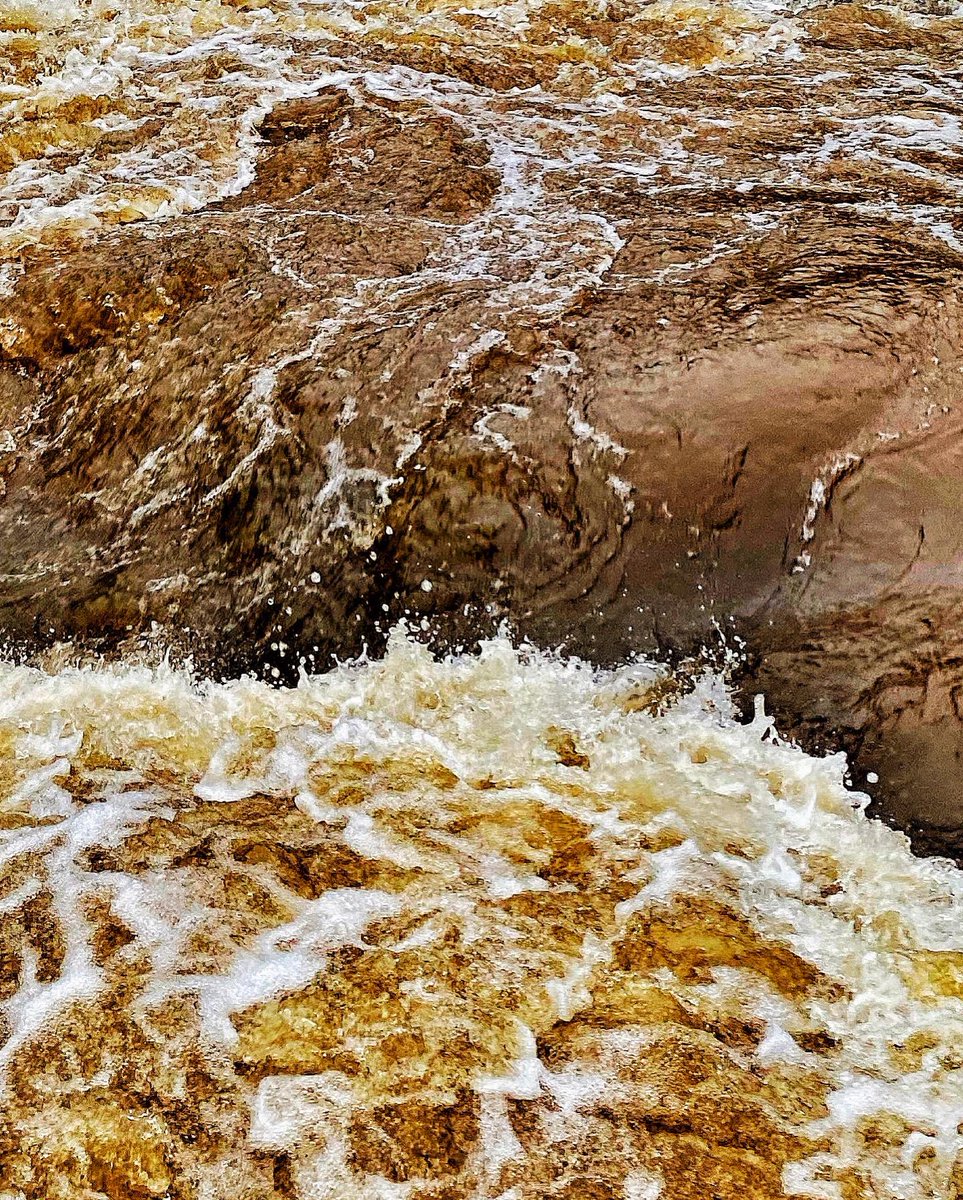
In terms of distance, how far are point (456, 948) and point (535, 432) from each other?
2126 millimetres

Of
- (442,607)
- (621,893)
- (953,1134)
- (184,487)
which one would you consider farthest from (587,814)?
(184,487)

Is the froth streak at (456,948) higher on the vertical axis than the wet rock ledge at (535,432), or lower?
lower

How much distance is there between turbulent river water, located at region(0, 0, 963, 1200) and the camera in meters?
2.66

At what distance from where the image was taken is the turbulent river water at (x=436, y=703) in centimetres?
266

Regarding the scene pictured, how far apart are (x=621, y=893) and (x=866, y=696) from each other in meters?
1.20

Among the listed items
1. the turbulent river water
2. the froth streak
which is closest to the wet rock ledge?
the turbulent river water

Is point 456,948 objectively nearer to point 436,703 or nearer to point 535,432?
point 436,703

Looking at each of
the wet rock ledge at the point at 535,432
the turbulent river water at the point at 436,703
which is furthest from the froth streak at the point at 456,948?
the wet rock ledge at the point at 535,432

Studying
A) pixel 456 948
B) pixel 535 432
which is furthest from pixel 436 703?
pixel 535 432

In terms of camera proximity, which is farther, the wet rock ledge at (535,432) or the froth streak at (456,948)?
the wet rock ledge at (535,432)

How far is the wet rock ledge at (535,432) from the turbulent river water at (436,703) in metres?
0.02

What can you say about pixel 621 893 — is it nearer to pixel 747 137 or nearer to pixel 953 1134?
pixel 953 1134

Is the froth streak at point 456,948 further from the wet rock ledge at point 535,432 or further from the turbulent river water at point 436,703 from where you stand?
the wet rock ledge at point 535,432

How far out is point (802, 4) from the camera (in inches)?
348
